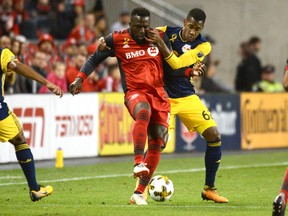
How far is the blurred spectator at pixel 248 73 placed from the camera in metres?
25.4

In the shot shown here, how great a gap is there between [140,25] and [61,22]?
1240 centimetres

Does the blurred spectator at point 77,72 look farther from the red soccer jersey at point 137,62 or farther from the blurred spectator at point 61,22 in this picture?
the red soccer jersey at point 137,62

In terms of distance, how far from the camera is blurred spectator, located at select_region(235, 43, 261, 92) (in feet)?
83.2

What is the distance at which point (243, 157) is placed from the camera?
67.4 ft

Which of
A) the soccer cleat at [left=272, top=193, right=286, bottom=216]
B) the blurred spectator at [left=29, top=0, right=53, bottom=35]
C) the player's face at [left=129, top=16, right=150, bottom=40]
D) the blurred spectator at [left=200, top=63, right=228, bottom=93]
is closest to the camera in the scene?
the soccer cleat at [left=272, top=193, right=286, bottom=216]

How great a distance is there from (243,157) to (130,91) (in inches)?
365

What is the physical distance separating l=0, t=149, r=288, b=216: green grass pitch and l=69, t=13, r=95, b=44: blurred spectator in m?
4.47

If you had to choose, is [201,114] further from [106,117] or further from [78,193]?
[106,117]

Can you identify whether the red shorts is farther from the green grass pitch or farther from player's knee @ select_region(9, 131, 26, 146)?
player's knee @ select_region(9, 131, 26, 146)

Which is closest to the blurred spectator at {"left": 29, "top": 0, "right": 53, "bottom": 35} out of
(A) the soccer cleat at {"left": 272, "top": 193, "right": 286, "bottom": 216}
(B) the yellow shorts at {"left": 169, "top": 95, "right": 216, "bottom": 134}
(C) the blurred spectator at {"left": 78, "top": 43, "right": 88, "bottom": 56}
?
(C) the blurred spectator at {"left": 78, "top": 43, "right": 88, "bottom": 56}

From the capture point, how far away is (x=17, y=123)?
36.9ft

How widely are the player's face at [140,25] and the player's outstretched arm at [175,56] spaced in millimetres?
73

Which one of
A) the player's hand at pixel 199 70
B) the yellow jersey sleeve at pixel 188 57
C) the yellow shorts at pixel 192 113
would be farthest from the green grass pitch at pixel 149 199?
the yellow jersey sleeve at pixel 188 57

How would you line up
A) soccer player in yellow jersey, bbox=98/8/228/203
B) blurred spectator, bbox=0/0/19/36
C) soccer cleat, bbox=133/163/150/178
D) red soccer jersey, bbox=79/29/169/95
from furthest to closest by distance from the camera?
blurred spectator, bbox=0/0/19/36, soccer player in yellow jersey, bbox=98/8/228/203, red soccer jersey, bbox=79/29/169/95, soccer cleat, bbox=133/163/150/178
